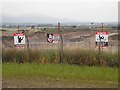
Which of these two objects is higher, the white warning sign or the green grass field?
the white warning sign

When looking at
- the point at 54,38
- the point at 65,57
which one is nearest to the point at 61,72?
the point at 65,57

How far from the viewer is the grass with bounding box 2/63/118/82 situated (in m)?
12.1

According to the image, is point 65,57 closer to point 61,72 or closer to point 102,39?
point 102,39

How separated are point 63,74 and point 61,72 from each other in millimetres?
377

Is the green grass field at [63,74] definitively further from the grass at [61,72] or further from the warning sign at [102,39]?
the warning sign at [102,39]

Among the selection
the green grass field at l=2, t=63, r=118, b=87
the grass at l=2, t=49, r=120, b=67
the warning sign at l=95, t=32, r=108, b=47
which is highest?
the warning sign at l=95, t=32, r=108, b=47

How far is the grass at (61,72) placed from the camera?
12117 millimetres

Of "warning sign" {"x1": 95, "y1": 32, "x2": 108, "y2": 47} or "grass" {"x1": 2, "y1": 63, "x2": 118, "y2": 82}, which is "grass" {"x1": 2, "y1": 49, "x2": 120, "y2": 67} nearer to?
"warning sign" {"x1": 95, "y1": 32, "x2": 108, "y2": 47}

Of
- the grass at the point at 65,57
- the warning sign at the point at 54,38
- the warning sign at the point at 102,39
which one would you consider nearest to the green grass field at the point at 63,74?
the grass at the point at 65,57

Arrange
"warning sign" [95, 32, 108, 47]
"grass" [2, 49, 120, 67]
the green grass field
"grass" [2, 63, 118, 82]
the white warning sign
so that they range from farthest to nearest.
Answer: the white warning sign, "warning sign" [95, 32, 108, 47], "grass" [2, 49, 120, 67], "grass" [2, 63, 118, 82], the green grass field

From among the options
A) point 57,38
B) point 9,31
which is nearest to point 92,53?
point 57,38

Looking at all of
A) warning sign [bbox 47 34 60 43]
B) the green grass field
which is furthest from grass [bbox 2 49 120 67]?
the green grass field

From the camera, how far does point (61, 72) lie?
1289 cm

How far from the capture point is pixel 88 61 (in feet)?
50.6
